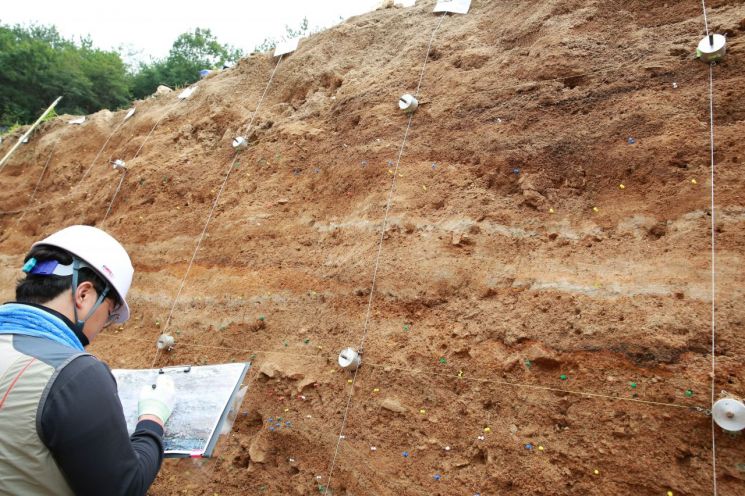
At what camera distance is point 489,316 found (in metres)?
3.54

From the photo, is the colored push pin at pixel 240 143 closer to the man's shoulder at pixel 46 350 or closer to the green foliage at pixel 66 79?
the man's shoulder at pixel 46 350

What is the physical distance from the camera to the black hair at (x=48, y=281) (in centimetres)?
211

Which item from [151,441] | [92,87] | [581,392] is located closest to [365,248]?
[581,392]

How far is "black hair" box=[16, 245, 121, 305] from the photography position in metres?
2.11

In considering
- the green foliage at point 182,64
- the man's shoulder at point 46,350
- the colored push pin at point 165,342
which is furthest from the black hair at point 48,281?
the green foliage at point 182,64

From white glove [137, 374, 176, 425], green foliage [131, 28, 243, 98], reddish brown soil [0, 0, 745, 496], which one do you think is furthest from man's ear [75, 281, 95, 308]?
green foliage [131, 28, 243, 98]

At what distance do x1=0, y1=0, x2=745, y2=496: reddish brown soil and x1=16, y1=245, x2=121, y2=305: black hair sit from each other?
1.51 metres

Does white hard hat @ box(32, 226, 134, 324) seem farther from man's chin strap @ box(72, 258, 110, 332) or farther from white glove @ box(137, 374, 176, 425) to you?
white glove @ box(137, 374, 176, 425)

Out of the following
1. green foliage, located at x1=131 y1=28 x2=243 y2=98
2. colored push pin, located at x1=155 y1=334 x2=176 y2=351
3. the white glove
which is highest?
the white glove

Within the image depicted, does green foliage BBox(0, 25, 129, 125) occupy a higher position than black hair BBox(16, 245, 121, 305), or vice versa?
black hair BBox(16, 245, 121, 305)

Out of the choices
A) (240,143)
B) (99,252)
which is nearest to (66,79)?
(240,143)

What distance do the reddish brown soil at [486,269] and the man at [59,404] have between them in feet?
4.87

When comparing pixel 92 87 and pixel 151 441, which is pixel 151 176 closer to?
pixel 151 441

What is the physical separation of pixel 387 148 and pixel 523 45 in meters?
1.69
